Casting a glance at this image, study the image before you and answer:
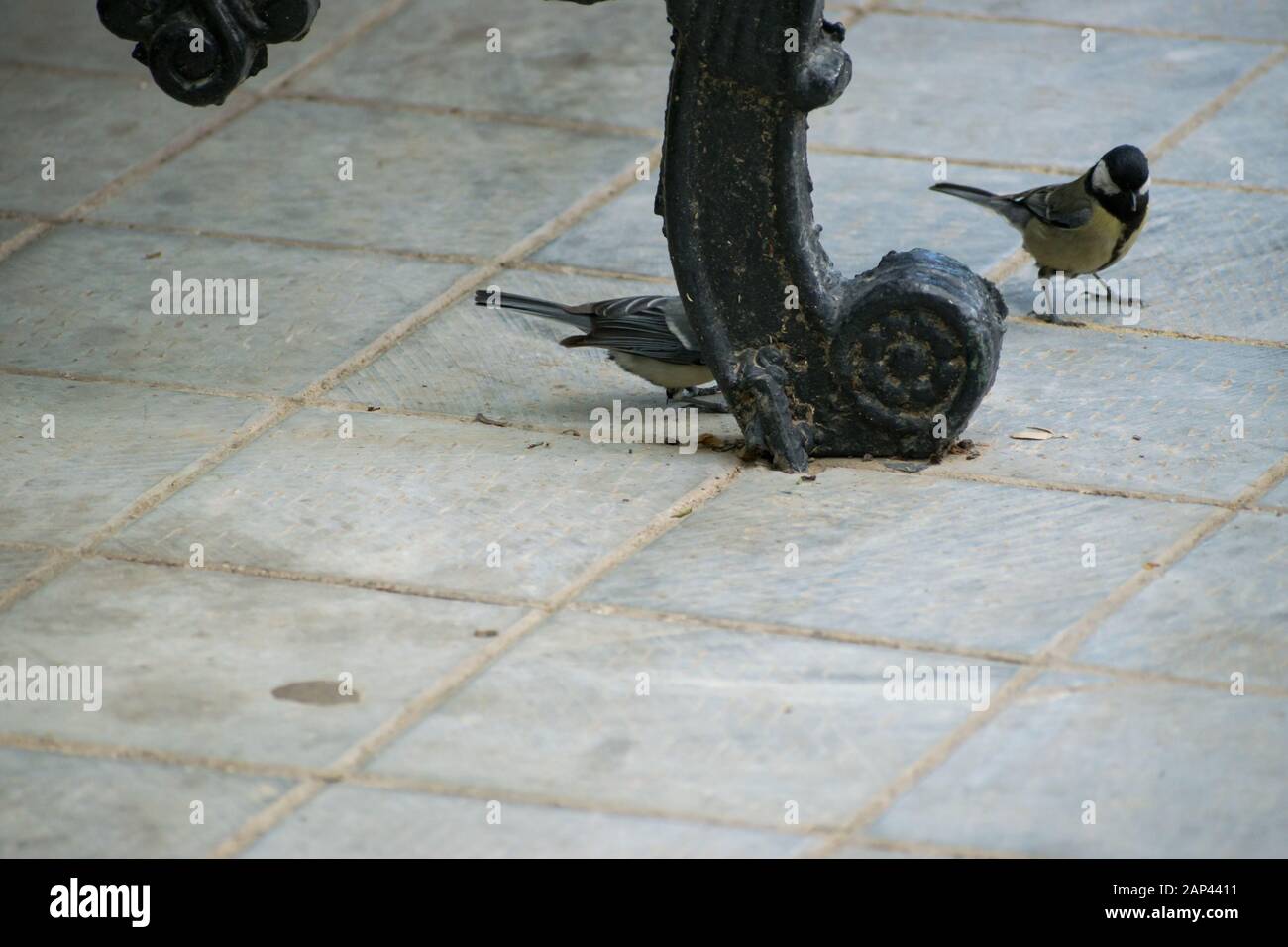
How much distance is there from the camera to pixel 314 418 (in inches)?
245

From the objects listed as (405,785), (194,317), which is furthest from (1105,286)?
(405,785)

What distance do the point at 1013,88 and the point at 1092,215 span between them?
2103 millimetres

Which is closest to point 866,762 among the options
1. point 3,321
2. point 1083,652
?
point 1083,652

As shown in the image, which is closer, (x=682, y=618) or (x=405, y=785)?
(x=405, y=785)

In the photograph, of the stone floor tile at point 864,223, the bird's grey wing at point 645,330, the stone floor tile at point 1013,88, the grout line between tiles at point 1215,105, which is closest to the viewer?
the bird's grey wing at point 645,330

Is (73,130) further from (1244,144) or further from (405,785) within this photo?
(405,785)

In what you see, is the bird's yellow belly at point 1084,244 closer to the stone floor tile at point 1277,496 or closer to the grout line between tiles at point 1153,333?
the grout line between tiles at point 1153,333

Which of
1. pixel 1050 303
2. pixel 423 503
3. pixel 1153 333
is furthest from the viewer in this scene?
pixel 1050 303

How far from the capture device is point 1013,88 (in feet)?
28.9

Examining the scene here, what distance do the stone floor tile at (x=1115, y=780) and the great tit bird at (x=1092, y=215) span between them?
102 inches

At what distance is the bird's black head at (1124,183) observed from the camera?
6820mm

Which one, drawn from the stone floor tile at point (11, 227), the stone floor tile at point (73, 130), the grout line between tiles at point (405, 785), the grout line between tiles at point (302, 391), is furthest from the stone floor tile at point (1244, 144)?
the stone floor tile at point (11, 227)

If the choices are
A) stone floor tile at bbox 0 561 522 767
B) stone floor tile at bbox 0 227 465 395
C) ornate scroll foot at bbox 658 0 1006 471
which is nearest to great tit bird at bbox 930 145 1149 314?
ornate scroll foot at bbox 658 0 1006 471

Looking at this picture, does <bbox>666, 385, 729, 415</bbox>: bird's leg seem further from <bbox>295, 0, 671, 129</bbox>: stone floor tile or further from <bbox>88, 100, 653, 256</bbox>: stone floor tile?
<bbox>295, 0, 671, 129</bbox>: stone floor tile
